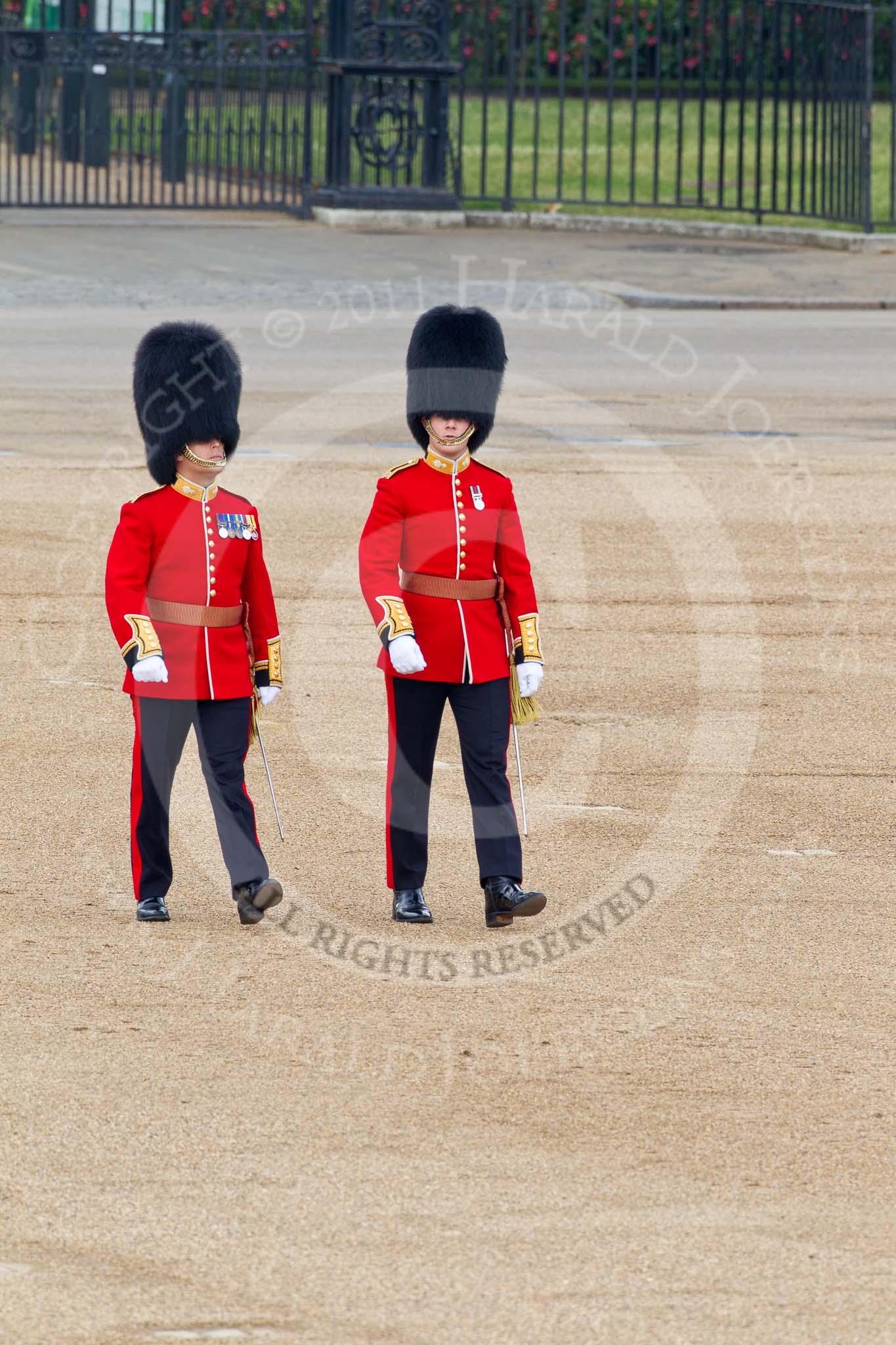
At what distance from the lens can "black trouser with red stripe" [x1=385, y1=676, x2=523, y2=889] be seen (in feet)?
17.1

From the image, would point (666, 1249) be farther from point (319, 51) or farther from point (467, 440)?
point (319, 51)

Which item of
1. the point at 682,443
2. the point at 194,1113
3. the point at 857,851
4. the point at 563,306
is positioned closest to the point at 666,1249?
the point at 194,1113

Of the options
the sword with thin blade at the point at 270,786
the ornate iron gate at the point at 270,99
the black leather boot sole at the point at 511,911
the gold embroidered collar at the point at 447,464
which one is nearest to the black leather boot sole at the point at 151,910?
the sword with thin blade at the point at 270,786

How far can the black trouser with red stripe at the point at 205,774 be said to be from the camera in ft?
16.7

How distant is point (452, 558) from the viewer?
5242 mm

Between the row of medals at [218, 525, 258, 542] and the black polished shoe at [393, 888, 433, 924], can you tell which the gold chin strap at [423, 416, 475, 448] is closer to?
the row of medals at [218, 525, 258, 542]

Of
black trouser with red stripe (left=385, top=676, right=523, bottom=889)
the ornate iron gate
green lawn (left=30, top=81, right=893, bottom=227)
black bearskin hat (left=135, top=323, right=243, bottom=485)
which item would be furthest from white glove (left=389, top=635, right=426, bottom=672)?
the ornate iron gate

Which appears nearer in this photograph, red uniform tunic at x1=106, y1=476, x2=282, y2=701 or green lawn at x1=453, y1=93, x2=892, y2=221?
red uniform tunic at x1=106, y1=476, x2=282, y2=701

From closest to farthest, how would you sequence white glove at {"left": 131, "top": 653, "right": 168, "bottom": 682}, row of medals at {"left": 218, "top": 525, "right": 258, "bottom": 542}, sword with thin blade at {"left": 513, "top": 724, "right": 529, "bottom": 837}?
white glove at {"left": 131, "top": 653, "right": 168, "bottom": 682}, row of medals at {"left": 218, "top": 525, "right": 258, "bottom": 542}, sword with thin blade at {"left": 513, "top": 724, "right": 529, "bottom": 837}

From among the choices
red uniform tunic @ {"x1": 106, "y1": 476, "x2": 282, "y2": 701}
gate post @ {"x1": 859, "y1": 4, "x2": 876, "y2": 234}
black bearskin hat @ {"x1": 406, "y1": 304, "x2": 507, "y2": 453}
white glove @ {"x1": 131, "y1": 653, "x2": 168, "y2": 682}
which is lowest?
white glove @ {"x1": 131, "y1": 653, "x2": 168, "y2": 682}

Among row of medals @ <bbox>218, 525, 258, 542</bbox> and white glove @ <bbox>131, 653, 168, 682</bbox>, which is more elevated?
row of medals @ <bbox>218, 525, 258, 542</bbox>

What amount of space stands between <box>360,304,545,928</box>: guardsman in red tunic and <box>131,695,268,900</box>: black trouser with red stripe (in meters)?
0.39

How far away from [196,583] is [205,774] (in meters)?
0.47

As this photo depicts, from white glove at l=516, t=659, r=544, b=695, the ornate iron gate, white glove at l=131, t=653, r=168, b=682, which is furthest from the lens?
the ornate iron gate
